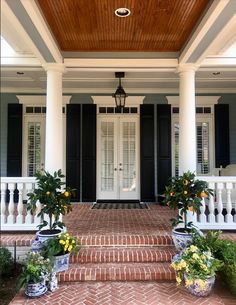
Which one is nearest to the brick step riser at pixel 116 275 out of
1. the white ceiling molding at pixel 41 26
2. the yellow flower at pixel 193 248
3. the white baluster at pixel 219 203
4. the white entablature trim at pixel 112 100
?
the yellow flower at pixel 193 248

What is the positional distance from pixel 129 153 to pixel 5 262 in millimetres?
4256

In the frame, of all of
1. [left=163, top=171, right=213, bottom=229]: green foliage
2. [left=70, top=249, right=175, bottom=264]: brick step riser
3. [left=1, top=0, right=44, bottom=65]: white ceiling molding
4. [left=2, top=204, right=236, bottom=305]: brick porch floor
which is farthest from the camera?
[left=163, top=171, right=213, bottom=229]: green foliage

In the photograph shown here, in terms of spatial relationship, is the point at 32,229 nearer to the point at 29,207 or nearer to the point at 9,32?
the point at 29,207

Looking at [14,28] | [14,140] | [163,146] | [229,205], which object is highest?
[14,28]

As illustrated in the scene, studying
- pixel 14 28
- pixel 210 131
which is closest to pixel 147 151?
pixel 210 131

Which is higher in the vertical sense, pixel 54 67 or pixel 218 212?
pixel 54 67

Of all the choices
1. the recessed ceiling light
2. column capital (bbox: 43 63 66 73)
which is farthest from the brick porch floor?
the recessed ceiling light

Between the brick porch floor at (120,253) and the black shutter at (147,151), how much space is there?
1.23 metres

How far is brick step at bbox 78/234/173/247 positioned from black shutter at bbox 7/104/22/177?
375 cm

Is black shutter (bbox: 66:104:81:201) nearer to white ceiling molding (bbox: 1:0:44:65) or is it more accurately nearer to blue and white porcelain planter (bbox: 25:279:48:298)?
white ceiling molding (bbox: 1:0:44:65)

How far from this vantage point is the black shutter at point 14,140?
741cm

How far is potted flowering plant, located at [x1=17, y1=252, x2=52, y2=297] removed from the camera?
10.8 ft

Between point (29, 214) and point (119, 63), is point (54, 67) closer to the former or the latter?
point (119, 63)

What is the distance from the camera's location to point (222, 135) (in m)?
7.48
